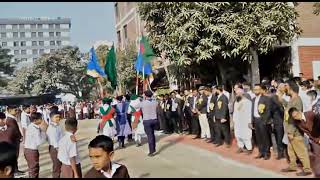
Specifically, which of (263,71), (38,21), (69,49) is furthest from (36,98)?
(38,21)

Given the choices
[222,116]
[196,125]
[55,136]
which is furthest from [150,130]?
[55,136]

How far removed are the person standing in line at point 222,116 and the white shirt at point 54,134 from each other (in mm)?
4908

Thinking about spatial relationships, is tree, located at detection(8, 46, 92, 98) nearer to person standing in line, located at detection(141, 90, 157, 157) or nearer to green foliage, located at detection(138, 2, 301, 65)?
green foliage, located at detection(138, 2, 301, 65)

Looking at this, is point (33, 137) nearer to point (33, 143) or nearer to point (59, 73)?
point (33, 143)

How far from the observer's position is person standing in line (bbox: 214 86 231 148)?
11914 mm

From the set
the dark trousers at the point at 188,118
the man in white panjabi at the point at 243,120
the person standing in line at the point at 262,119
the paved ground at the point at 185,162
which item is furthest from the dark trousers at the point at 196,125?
the person standing in line at the point at 262,119

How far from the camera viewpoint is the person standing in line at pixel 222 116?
11914mm

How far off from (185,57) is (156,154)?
11.9 ft

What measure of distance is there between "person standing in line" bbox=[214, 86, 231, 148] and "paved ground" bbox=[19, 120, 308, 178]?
0.42 m

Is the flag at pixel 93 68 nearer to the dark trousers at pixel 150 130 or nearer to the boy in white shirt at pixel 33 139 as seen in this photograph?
the dark trousers at pixel 150 130

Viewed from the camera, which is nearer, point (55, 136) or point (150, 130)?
point (55, 136)

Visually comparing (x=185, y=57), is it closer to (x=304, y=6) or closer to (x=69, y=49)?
(x=304, y=6)

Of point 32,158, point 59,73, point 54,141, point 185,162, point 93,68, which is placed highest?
point 59,73

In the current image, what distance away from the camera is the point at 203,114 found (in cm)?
1405
